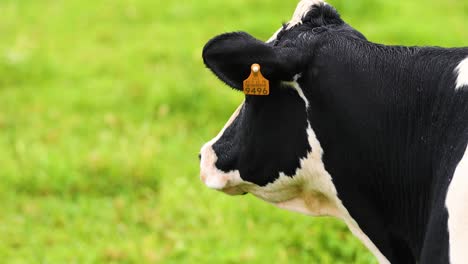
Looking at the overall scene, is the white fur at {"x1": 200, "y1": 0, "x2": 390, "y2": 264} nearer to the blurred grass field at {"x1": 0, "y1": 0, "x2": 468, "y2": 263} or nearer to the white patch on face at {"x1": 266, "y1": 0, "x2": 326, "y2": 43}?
the white patch on face at {"x1": 266, "y1": 0, "x2": 326, "y2": 43}

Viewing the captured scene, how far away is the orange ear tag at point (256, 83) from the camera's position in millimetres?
2242

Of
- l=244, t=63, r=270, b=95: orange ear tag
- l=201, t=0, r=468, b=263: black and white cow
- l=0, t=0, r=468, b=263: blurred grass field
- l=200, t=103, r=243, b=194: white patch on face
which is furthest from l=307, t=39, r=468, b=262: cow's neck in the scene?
l=0, t=0, r=468, b=263: blurred grass field

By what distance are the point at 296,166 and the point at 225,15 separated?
4.66m

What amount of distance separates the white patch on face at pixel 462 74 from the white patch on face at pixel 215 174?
0.64 meters

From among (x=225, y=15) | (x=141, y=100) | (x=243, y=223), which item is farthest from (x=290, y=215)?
(x=225, y=15)

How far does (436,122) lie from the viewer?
2.12 m

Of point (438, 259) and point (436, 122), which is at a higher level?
point (436, 122)

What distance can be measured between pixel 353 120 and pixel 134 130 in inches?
123

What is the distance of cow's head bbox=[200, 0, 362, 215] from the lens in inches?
89.6

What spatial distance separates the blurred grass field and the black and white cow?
143cm

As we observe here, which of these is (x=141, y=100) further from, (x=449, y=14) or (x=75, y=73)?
(x=449, y=14)

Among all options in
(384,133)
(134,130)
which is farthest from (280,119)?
(134,130)

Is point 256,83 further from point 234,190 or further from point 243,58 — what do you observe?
point 234,190

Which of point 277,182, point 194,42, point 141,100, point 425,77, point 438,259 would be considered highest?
point 194,42
